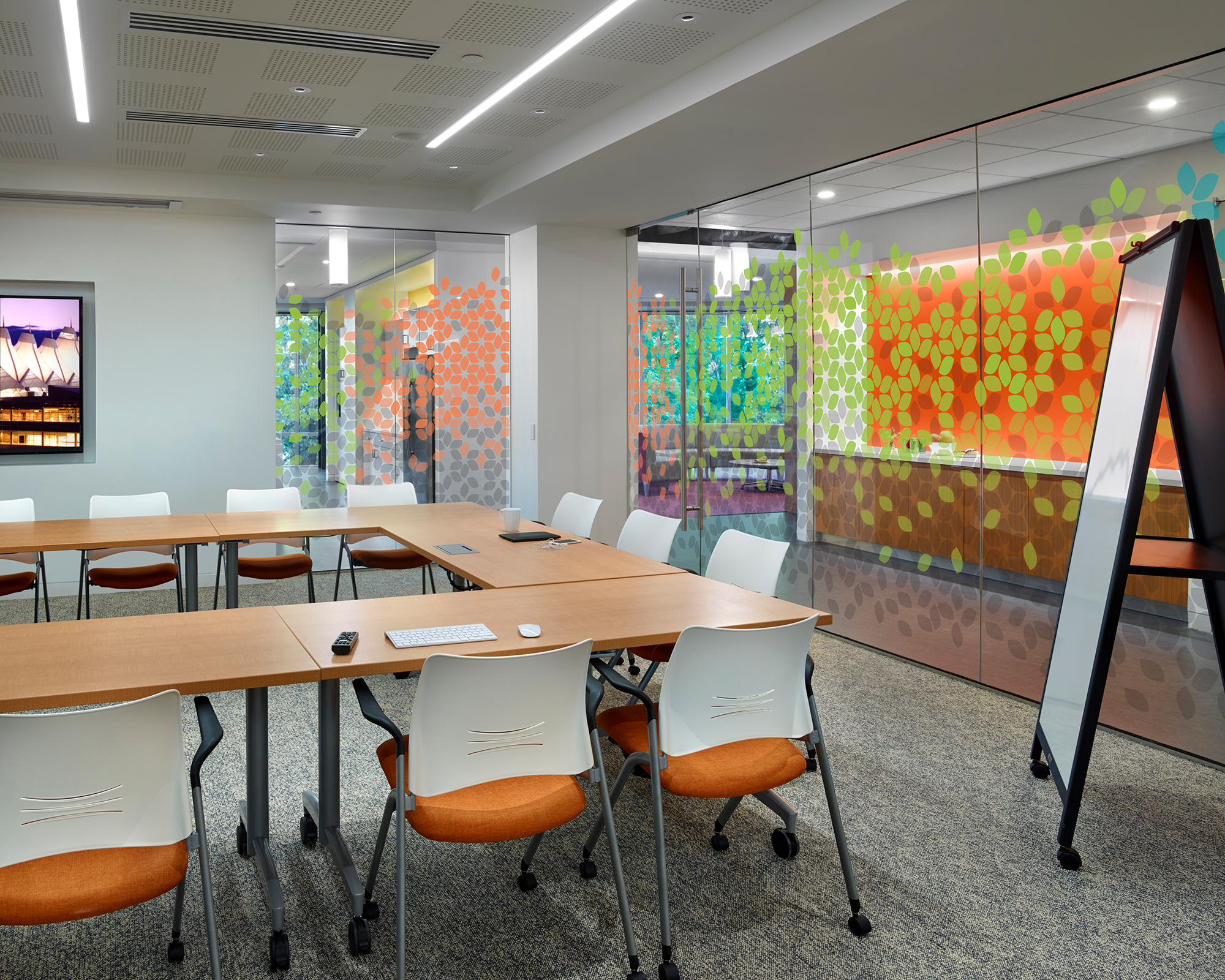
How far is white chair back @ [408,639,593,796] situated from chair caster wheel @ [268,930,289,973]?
23.5 inches

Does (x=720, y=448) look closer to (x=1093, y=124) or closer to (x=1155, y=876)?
(x=1093, y=124)

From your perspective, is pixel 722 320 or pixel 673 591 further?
pixel 722 320

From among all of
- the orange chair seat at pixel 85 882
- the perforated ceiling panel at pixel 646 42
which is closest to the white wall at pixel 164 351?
the perforated ceiling panel at pixel 646 42

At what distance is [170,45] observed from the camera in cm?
425

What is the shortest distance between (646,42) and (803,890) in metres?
3.56

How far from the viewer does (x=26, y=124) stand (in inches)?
213

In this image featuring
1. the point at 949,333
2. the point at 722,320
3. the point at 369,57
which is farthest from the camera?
the point at 722,320

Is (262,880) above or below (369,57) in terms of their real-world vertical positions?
below

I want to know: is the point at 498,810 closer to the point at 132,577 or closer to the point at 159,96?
the point at 132,577

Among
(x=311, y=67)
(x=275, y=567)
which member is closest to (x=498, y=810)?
(x=275, y=567)

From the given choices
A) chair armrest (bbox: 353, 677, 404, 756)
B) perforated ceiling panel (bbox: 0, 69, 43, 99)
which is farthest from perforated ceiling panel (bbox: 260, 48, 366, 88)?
chair armrest (bbox: 353, 677, 404, 756)

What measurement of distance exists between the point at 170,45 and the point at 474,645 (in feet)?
11.1

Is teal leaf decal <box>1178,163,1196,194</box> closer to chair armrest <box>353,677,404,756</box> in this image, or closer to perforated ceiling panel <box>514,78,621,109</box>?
perforated ceiling panel <box>514,78,621,109</box>

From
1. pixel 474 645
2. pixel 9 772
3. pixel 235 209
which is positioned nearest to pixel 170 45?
pixel 235 209
